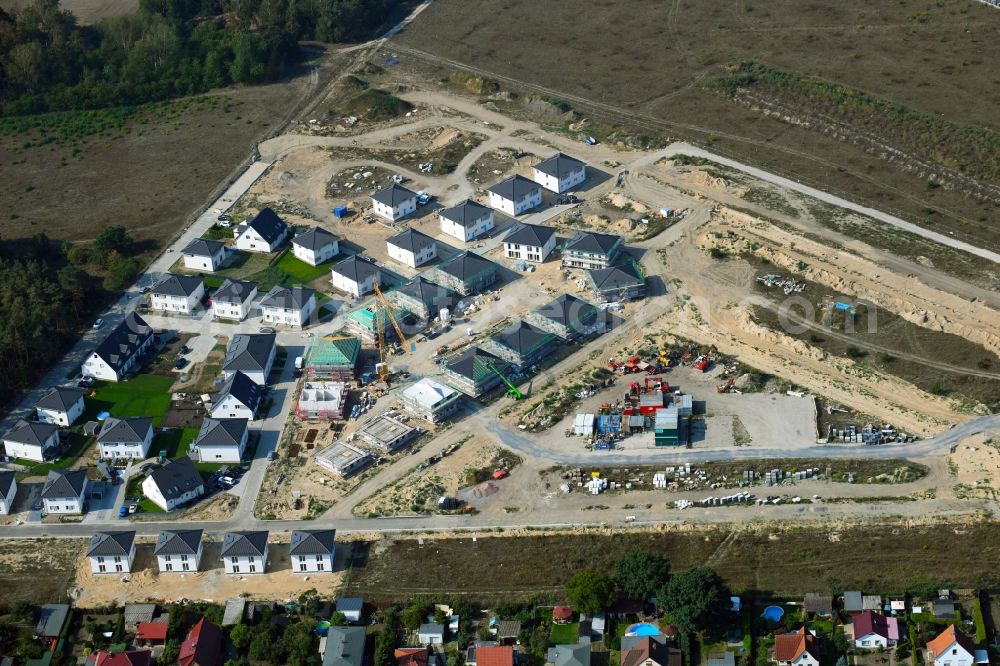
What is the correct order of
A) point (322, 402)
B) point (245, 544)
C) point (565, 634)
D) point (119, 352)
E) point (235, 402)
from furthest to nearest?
point (119, 352) → point (322, 402) → point (235, 402) → point (245, 544) → point (565, 634)

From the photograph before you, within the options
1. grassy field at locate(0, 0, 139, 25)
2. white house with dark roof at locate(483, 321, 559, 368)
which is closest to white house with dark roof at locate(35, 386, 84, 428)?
white house with dark roof at locate(483, 321, 559, 368)

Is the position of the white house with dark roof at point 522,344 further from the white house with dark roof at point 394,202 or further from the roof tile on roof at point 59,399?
→ the roof tile on roof at point 59,399

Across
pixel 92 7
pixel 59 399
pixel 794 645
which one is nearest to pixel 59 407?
pixel 59 399

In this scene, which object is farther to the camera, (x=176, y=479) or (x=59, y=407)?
(x=59, y=407)

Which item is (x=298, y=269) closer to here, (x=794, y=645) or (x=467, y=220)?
(x=467, y=220)

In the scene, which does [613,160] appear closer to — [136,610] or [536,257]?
[536,257]

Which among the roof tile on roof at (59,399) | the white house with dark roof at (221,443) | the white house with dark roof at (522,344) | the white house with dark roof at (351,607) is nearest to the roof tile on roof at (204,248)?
the roof tile on roof at (59,399)
